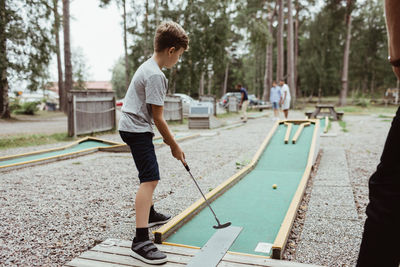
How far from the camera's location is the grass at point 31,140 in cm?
913

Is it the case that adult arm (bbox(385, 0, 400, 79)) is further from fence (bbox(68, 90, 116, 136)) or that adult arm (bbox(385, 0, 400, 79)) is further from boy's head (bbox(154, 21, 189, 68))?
fence (bbox(68, 90, 116, 136))

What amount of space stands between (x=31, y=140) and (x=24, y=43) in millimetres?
6543

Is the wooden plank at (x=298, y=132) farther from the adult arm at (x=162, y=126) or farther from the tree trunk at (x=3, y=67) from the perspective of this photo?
the tree trunk at (x=3, y=67)

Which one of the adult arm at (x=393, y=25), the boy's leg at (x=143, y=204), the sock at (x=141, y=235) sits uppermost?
the adult arm at (x=393, y=25)

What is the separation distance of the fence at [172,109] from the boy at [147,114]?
13447mm

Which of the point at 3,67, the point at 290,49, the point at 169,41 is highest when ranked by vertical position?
the point at 290,49

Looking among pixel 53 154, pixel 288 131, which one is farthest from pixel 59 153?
pixel 288 131

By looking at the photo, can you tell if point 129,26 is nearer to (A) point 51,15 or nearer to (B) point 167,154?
(A) point 51,15

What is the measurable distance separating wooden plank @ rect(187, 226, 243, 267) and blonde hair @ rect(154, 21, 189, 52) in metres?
1.50

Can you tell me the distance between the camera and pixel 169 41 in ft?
8.41

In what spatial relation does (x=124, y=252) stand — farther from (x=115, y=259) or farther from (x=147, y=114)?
(x=147, y=114)

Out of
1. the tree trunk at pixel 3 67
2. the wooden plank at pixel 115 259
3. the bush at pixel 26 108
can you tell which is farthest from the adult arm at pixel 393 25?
the bush at pixel 26 108

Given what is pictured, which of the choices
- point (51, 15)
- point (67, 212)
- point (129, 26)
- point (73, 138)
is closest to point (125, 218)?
point (67, 212)

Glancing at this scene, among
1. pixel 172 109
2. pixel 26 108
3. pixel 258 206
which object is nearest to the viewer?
pixel 258 206
